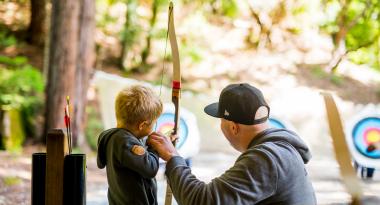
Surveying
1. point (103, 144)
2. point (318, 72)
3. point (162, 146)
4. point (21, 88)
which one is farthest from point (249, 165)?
point (318, 72)

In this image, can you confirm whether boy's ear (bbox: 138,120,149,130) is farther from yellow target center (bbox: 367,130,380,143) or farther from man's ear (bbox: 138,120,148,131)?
yellow target center (bbox: 367,130,380,143)

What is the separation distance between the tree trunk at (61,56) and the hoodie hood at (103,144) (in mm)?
4129

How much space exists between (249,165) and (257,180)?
49 millimetres

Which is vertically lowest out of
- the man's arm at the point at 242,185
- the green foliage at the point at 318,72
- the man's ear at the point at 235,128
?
the man's arm at the point at 242,185

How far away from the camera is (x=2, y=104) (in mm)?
6766

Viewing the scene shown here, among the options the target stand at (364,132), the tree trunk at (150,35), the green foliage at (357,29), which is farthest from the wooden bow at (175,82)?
the green foliage at (357,29)

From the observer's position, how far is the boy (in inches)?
74.5

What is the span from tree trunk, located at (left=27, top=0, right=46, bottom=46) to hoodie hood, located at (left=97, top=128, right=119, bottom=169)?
868cm

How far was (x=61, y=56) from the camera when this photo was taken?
19.9 ft

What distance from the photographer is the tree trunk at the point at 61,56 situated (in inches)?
Result: 234

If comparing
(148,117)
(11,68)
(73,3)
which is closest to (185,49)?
(11,68)

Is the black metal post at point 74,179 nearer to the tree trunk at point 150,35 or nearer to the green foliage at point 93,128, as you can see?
the green foliage at point 93,128

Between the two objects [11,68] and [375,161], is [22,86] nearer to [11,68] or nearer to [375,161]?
[11,68]

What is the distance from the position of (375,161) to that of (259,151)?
371 centimetres
